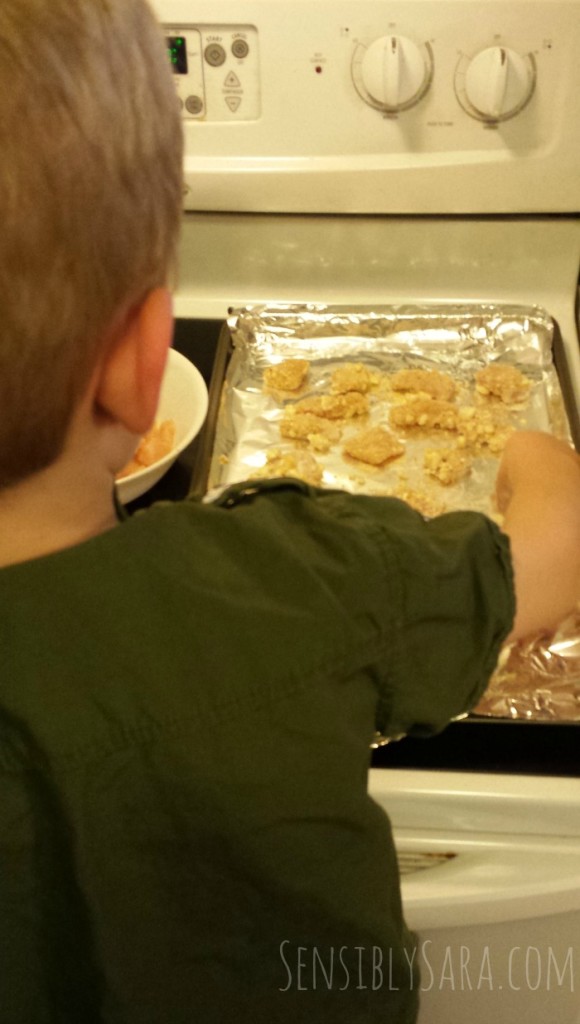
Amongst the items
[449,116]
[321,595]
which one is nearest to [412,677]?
[321,595]

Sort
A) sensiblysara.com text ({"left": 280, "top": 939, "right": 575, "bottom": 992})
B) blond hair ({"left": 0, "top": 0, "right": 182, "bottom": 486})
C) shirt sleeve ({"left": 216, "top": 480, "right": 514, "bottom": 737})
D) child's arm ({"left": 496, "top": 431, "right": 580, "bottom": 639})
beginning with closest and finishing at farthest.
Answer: blond hair ({"left": 0, "top": 0, "right": 182, "bottom": 486}) < shirt sleeve ({"left": 216, "top": 480, "right": 514, "bottom": 737}) < child's arm ({"left": 496, "top": 431, "right": 580, "bottom": 639}) < sensiblysara.com text ({"left": 280, "top": 939, "right": 575, "bottom": 992})

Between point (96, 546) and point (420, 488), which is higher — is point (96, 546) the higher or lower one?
the higher one

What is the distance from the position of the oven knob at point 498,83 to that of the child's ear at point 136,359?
447 mm

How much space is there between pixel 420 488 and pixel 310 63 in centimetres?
37

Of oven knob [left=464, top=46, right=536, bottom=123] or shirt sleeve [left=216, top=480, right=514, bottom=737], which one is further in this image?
oven knob [left=464, top=46, right=536, bottom=123]

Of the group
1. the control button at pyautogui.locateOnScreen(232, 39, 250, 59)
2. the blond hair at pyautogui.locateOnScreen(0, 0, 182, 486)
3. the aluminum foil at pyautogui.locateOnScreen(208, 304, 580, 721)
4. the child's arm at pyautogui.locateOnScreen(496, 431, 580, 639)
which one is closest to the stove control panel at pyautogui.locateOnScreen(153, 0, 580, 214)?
the control button at pyautogui.locateOnScreen(232, 39, 250, 59)

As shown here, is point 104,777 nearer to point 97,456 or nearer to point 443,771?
point 97,456

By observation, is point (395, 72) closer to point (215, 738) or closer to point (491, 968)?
point (215, 738)

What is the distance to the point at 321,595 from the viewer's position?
1.34 ft

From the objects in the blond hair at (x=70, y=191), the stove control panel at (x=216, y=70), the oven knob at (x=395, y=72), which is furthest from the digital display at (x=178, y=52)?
the blond hair at (x=70, y=191)

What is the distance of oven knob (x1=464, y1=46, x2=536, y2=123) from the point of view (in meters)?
0.70

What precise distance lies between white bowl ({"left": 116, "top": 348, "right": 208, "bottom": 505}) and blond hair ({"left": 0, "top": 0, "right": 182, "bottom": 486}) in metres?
0.29

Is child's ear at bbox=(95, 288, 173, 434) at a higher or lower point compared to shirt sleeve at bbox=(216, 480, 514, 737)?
higher

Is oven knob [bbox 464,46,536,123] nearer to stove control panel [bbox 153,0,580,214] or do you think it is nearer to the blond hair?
stove control panel [bbox 153,0,580,214]
